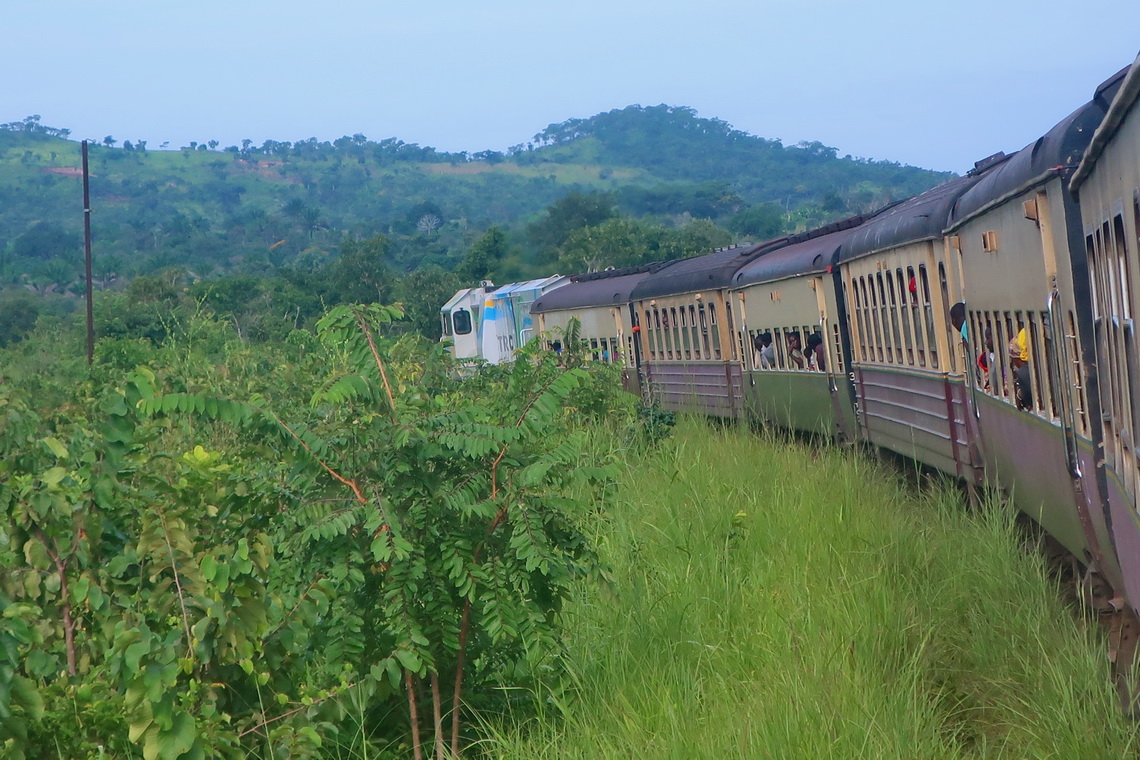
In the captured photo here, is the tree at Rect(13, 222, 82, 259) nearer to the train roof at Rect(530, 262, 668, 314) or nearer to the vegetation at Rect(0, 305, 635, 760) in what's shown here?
the train roof at Rect(530, 262, 668, 314)

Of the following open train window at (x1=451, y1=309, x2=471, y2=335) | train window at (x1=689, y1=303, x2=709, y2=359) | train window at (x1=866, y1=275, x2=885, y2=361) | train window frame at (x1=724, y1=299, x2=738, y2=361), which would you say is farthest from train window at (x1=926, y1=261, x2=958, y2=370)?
open train window at (x1=451, y1=309, x2=471, y2=335)

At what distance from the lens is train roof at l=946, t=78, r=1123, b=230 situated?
616 cm

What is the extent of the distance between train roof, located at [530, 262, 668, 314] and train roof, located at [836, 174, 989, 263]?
11.4 metres

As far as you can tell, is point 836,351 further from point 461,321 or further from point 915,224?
point 461,321

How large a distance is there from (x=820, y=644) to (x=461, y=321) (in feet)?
122

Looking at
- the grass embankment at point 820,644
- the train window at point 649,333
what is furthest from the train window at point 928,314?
the train window at point 649,333

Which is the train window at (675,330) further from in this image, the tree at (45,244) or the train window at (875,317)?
the tree at (45,244)

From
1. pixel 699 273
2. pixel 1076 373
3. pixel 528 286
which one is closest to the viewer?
pixel 1076 373

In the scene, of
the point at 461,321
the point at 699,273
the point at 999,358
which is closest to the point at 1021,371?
the point at 999,358

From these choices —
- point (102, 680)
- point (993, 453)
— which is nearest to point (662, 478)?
point (993, 453)

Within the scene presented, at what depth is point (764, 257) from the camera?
1886 cm

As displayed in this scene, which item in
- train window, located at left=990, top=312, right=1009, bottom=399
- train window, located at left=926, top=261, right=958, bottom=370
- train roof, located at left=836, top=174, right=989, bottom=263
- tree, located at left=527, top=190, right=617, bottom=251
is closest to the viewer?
train window, located at left=990, top=312, right=1009, bottom=399

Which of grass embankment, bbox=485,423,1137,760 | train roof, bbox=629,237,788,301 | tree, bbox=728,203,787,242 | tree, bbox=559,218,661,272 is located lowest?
grass embankment, bbox=485,423,1137,760

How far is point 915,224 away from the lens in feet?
36.1
